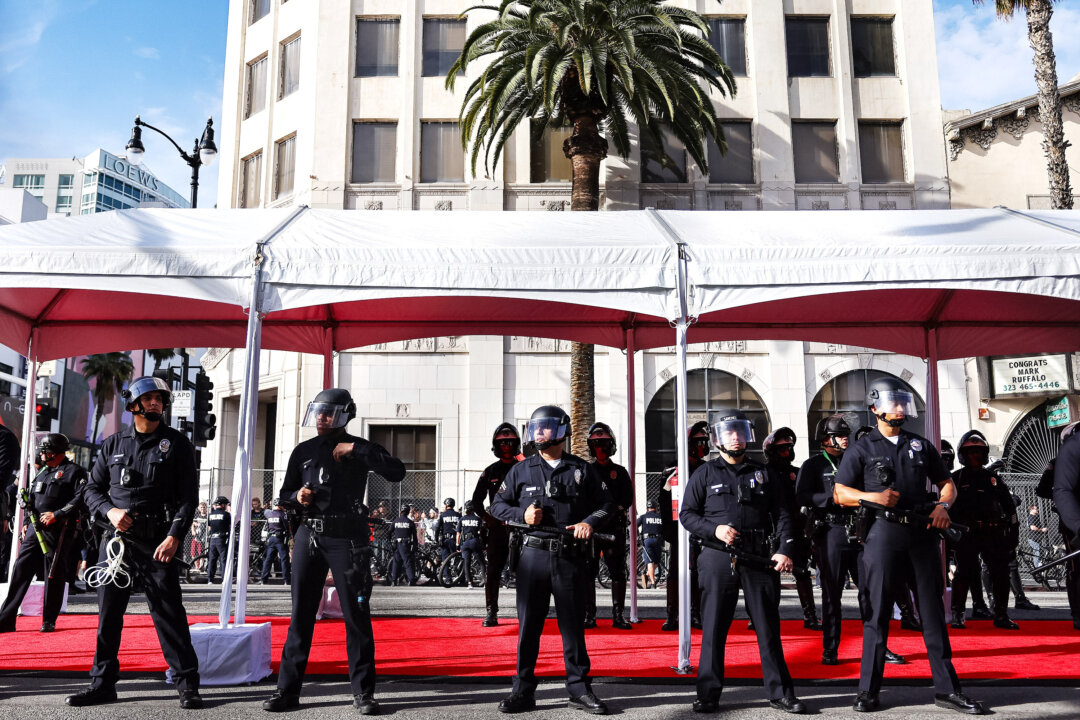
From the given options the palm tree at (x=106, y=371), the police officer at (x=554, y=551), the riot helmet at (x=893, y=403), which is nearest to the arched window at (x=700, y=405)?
the riot helmet at (x=893, y=403)

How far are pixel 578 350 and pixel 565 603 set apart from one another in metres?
14.3

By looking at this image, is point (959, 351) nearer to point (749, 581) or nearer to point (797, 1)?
point (749, 581)

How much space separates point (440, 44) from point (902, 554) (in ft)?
78.5

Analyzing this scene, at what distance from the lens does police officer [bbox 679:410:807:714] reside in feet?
20.6

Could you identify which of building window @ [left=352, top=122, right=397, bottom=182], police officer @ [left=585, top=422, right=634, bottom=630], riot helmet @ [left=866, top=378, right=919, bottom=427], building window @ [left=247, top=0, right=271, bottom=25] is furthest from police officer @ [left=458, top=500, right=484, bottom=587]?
building window @ [left=247, top=0, right=271, bottom=25]

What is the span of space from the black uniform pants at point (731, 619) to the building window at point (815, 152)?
21677mm

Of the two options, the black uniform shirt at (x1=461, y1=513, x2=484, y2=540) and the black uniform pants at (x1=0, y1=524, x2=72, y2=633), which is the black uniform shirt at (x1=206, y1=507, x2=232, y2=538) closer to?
the black uniform shirt at (x1=461, y1=513, x2=484, y2=540)

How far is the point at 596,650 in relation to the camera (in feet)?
28.5

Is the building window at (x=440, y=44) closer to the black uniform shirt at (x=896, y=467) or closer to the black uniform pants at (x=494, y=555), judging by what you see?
the black uniform pants at (x=494, y=555)

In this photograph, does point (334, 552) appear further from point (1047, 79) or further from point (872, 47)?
point (872, 47)

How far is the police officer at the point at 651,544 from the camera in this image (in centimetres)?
1734

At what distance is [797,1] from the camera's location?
26.9 metres

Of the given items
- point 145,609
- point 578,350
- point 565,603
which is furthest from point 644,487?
point 565,603

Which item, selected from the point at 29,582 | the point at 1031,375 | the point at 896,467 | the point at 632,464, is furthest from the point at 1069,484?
the point at 1031,375
